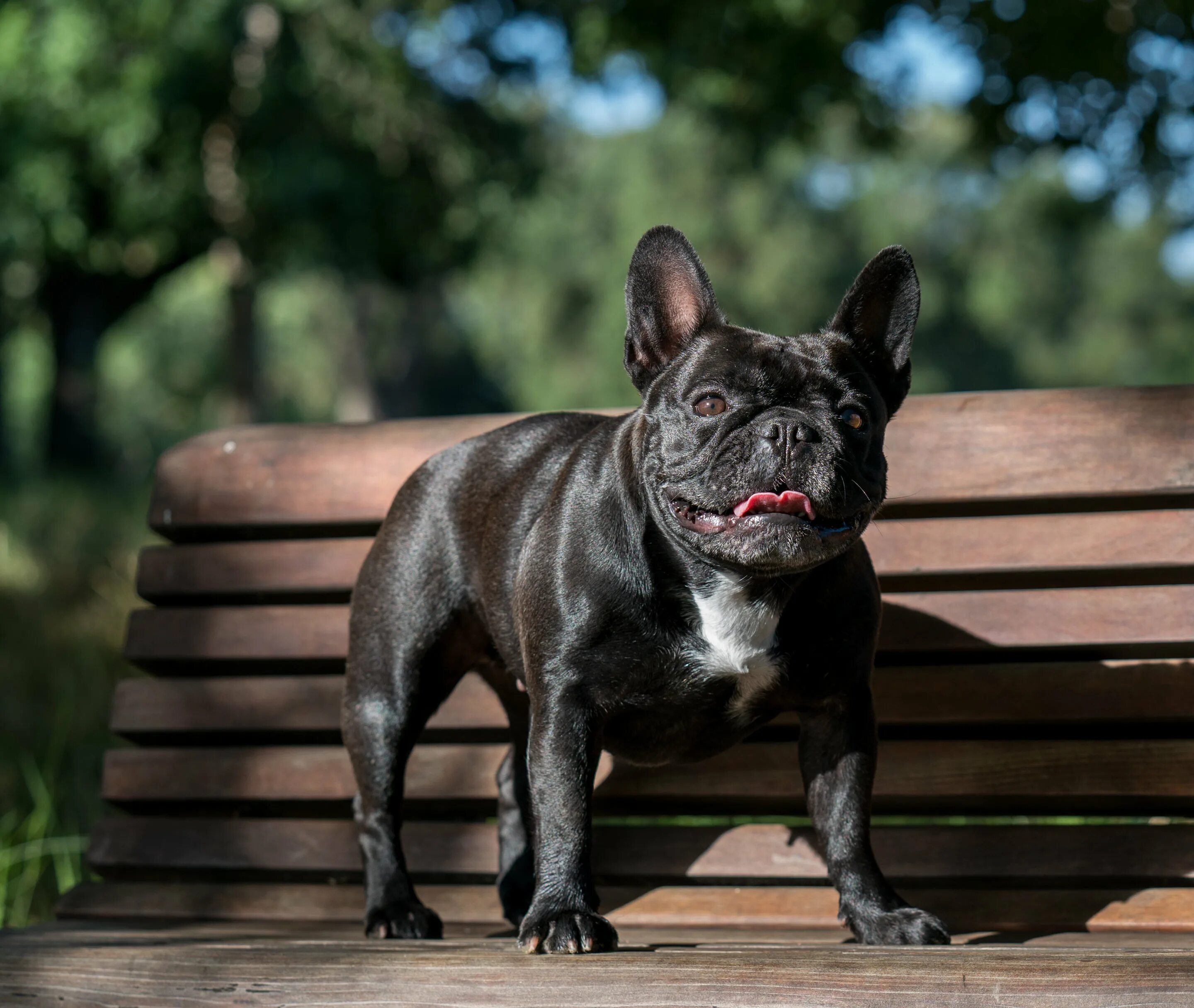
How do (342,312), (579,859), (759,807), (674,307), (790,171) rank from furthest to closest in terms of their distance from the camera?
(790,171), (342,312), (759,807), (674,307), (579,859)

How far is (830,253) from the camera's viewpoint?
41.3 m

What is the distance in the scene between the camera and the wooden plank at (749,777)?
10.0 ft

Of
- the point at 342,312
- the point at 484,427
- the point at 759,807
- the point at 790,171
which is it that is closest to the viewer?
the point at 759,807

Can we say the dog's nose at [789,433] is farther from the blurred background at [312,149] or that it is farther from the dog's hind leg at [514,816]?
the blurred background at [312,149]

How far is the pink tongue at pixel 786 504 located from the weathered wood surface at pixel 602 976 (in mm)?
695

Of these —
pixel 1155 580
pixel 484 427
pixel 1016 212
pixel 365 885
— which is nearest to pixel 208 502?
pixel 484 427

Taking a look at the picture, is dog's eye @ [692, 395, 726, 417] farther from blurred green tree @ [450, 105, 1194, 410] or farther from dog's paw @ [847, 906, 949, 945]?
blurred green tree @ [450, 105, 1194, 410]

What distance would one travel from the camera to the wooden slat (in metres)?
2.93

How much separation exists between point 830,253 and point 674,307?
39.8 meters

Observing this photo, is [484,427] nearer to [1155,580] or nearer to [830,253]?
[1155,580]

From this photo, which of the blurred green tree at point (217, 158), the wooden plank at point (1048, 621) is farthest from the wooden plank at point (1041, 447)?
the blurred green tree at point (217, 158)

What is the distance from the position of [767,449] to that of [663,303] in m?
0.49

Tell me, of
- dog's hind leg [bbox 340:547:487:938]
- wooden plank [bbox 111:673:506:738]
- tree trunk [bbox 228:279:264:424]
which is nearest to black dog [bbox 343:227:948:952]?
dog's hind leg [bbox 340:547:487:938]

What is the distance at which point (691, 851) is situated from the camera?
3275mm
